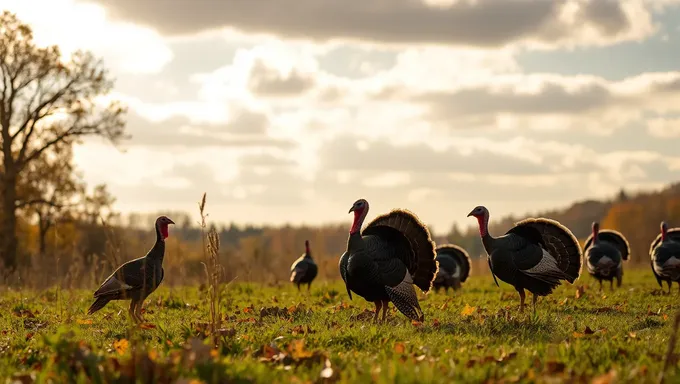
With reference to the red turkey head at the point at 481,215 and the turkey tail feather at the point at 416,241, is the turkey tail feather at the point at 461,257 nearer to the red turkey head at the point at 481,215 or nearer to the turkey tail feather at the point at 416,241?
the red turkey head at the point at 481,215

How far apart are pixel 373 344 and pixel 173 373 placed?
2.86 metres

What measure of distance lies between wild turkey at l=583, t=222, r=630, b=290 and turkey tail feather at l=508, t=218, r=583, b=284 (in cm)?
692

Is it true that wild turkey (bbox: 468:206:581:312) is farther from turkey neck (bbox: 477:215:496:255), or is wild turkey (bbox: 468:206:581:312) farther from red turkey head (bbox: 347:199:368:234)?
red turkey head (bbox: 347:199:368:234)

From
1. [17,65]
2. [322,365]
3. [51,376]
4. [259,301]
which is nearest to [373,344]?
[322,365]

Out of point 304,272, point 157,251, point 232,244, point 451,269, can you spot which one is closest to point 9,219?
point 304,272

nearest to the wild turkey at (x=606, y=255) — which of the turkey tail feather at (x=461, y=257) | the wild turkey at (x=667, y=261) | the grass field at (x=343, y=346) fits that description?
the wild turkey at (x=667, y=261)

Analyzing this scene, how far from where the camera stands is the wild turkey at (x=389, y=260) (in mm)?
11438

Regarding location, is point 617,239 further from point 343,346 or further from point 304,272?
point 343,346

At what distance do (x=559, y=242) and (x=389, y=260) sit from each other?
4.21 m

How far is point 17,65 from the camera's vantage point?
37375 millimetres

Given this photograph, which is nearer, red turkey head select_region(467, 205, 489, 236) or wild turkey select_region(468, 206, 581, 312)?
wild turkey select_region(468, 206, 581, 312)

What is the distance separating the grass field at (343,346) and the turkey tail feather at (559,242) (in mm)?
764

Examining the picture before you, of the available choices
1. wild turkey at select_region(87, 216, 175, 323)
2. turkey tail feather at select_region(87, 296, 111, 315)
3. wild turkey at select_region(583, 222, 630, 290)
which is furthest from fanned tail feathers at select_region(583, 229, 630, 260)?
turkey tail feather at select_region(87, 296, 111, 315)

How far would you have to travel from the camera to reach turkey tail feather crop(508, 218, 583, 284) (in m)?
14.2
